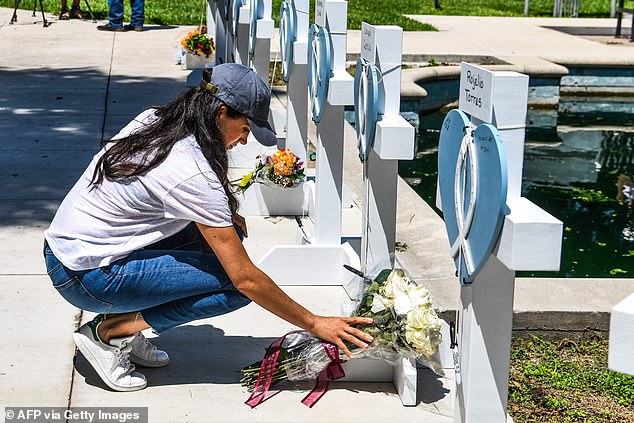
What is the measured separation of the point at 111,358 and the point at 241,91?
1.06 m

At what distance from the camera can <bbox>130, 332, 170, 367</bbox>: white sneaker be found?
383 cm

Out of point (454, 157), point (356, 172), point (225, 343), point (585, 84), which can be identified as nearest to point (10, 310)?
point (225, 343)

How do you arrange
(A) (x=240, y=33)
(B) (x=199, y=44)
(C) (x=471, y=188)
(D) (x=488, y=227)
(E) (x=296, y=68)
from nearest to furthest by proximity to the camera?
1. (D) (x=488, y=227)
2. (C) (x=471, y=188)
3. (E) (x=296, y=68)
4. (A) (x=240, y=33)
5. (B) (x=199, y=44)

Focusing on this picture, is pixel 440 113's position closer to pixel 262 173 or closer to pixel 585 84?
pixel 585 84

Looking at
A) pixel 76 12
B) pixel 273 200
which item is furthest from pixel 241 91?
pixel 76 12

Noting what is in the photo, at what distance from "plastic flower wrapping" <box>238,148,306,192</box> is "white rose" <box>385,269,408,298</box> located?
243 centimetres

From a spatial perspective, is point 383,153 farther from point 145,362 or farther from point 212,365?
point 145,362

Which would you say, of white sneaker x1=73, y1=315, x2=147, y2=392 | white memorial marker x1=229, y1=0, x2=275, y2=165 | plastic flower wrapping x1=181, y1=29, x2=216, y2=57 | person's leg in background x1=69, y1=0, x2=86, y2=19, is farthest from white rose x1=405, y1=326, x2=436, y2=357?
person's leg in background x1=69, y1=0, x2=86, y2=19

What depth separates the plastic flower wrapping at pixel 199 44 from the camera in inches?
416

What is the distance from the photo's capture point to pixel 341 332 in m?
3.48

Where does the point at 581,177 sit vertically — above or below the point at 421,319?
below

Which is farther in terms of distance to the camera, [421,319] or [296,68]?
[296,68]

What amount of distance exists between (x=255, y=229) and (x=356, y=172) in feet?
3.96

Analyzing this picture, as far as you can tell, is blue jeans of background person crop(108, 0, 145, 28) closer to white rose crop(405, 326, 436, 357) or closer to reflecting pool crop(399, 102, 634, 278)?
reflecting pool crop(399, 102, 634, 278)
